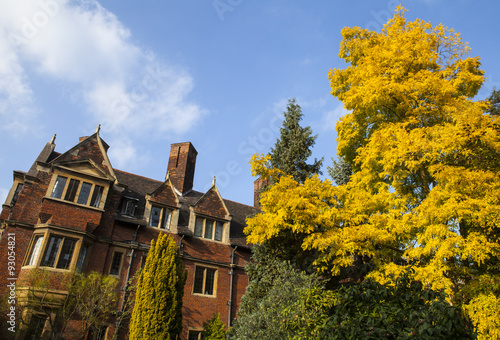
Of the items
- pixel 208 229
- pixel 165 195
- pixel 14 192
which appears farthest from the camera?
pixel 208 229

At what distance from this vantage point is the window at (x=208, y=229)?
20.4 meters

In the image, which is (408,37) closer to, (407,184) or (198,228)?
(407,184)

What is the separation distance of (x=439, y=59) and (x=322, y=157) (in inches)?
285

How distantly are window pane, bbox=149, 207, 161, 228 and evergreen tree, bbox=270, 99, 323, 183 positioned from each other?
742 cm

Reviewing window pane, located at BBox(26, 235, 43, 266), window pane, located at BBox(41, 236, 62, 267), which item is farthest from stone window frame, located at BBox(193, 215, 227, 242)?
window pane, located at BBox(26, 235, 43, 266)

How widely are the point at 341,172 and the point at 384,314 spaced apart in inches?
647

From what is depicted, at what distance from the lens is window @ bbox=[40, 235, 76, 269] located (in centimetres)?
1489

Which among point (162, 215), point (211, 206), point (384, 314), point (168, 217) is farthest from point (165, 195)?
point (384, 314)

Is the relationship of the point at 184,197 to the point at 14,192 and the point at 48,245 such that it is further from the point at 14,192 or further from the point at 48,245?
the point at 14,192

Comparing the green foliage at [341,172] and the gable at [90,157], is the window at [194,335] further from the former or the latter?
the green foliage at [341,172]

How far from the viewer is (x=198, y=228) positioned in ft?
67.1

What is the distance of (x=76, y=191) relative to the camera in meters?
16.9

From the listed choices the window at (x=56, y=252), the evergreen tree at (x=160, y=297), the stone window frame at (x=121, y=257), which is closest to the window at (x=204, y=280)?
the stone window frame at (x=121, y=257)

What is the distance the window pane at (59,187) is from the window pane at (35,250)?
211 cm
